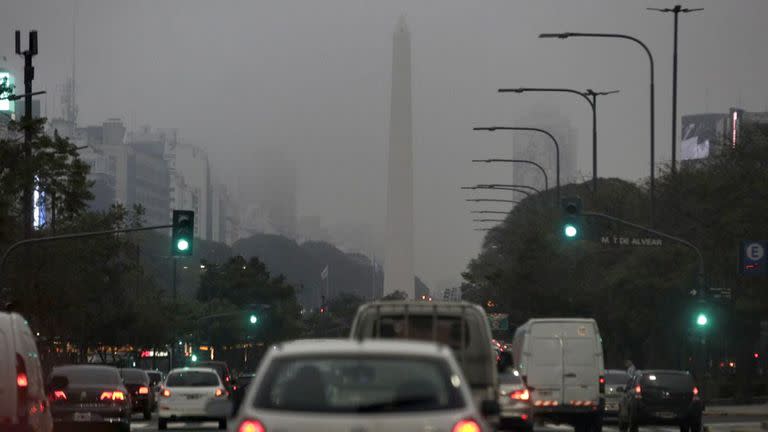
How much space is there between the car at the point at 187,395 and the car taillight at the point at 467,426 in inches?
1218

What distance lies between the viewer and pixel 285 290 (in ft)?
584

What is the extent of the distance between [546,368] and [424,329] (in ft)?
54.5

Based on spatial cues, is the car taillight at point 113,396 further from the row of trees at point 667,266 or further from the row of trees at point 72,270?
the row of trees at point 667,266

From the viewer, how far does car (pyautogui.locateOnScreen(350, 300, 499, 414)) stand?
22891mm

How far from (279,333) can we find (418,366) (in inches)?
6238

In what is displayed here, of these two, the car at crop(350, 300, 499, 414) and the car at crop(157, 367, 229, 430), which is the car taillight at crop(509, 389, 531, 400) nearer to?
Answer: the car at crop(157, 367, 229, 430)

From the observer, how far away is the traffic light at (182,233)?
4759 cm

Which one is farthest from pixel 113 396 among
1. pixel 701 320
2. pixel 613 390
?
pixel 701 320

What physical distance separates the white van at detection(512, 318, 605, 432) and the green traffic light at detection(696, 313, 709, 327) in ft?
33.5

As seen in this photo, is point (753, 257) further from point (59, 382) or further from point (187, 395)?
point (59, 382)

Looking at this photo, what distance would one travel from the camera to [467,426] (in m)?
12.7

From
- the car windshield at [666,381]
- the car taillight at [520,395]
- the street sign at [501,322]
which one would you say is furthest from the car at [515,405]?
the street sign at [501,322]

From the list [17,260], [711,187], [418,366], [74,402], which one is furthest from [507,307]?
[418,366]

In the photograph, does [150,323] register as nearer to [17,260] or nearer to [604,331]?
[604,331]
